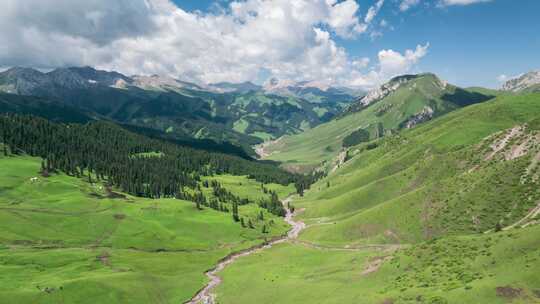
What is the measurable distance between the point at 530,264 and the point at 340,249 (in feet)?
286

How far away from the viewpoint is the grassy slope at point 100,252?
325 ft

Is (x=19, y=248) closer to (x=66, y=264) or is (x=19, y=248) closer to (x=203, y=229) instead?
(x=66, y=264)

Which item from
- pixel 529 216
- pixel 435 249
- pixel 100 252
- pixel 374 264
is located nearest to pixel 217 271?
pixel 100 252

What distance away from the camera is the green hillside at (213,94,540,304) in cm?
6400

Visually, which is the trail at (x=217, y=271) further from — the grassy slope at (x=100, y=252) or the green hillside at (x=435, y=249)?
the green hillside at (x=435, y=249)

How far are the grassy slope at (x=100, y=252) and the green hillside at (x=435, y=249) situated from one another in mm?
21381

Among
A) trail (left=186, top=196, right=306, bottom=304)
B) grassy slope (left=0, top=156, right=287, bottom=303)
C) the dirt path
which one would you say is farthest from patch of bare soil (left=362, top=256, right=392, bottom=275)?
grassy slope (left=0, top=156, right=287, bottom=303)

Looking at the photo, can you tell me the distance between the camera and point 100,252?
143875mm

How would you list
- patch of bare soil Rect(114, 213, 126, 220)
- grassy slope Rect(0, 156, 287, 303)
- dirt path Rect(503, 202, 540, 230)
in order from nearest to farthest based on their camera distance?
grassy slope Rect(0, 156, 287, 303) < dirt path Rect(503, 202, 540, 230) < patch of bare soil Rect(114, 213, 126, 220)

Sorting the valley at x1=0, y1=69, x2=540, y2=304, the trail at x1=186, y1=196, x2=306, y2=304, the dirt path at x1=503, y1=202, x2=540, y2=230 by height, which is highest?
the dirt path at x1=503, y1=202, x2=540, y2=230

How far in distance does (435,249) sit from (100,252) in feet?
400

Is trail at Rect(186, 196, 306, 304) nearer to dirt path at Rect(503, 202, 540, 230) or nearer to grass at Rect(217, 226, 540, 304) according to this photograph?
grass at Rect(217, 226, 540, 304)

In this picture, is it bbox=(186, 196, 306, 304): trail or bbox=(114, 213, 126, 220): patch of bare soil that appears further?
bbox=(114, 213, 126, 220): patch of bare soil

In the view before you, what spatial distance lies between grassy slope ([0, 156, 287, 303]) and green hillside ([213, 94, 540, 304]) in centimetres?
2138
